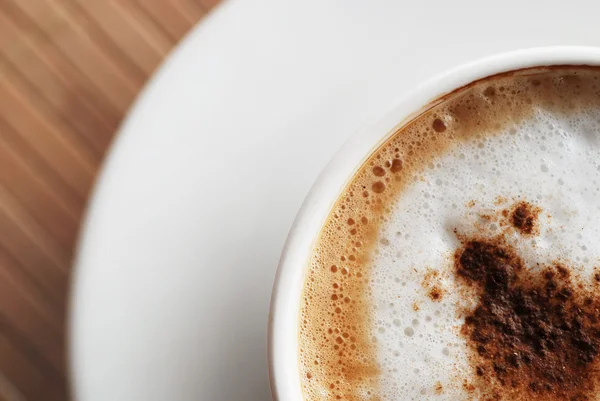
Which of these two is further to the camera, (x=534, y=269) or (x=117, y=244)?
(x=117, y=244)

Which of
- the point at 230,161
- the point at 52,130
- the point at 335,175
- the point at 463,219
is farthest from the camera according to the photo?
the point at 52,130

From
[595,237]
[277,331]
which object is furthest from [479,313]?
[277,331]

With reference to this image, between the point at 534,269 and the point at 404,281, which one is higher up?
the point at 404,281

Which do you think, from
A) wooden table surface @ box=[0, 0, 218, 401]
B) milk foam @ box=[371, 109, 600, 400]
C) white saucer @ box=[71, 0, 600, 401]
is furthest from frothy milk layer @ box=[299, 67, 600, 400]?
wooden table surface @ box=[0, 0, 218, 401]

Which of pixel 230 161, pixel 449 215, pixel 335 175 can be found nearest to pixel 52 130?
pixel 230 161

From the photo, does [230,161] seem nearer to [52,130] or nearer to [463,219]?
[463,219]

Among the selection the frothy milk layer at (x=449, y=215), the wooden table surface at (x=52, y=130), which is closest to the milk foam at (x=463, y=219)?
the frothy milk layer at (x=449, y=215)

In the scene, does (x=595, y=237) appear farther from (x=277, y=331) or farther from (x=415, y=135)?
(x=277, y=331)
